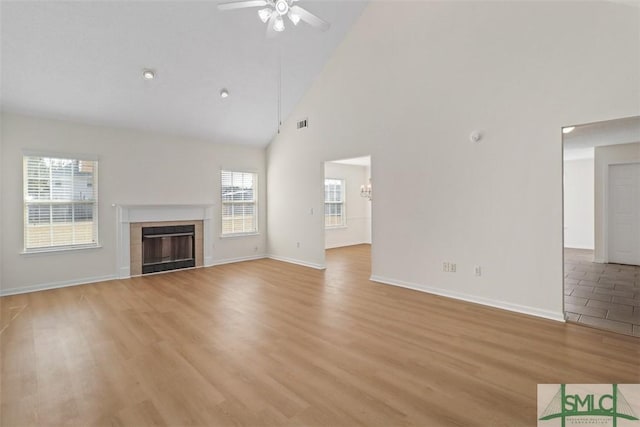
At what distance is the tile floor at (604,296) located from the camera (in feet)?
11.0

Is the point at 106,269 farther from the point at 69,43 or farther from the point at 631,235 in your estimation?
the point at 631,235

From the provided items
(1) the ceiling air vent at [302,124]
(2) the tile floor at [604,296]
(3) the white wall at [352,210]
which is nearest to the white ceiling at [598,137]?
(2) the tile floor at [604,296]

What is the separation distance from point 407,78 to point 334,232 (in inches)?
219

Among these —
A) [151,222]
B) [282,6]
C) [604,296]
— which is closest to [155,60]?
[282,6]

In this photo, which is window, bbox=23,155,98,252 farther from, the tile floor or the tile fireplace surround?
the tile floor

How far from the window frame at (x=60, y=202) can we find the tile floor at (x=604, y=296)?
7111 mm

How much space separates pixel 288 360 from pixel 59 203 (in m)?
4.92

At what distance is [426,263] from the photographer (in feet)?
15.1

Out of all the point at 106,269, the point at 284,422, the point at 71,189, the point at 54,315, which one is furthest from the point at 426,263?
the point at 71,189

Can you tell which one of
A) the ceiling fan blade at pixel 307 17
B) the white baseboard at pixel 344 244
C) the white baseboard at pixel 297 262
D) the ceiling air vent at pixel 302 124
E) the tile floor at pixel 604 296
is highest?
the ceiling fan blade at pixel 307 17

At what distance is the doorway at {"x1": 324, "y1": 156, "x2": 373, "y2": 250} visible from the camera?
9.39m

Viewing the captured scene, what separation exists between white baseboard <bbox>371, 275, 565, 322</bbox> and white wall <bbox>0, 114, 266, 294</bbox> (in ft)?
12.9

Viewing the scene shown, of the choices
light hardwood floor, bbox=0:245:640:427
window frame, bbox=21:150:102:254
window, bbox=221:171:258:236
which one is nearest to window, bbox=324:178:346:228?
window, bbox=221:171:258:236

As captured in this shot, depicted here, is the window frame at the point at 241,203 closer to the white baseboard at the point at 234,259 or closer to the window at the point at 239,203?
the window at the point at 239,203
